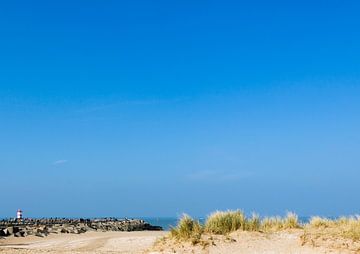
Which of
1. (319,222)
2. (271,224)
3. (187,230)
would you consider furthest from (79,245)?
(319,222)

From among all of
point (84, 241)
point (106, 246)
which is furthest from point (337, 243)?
point (84, 241)

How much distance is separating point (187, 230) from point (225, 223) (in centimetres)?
142

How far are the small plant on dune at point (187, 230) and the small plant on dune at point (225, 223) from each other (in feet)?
1.32

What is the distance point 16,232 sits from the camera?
33.8 m

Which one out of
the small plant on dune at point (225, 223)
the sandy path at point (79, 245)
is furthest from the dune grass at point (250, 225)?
the sandy path at point (79, 245)

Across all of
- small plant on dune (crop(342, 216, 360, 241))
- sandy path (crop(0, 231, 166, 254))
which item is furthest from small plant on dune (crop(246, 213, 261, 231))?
sandy path (crop(0, 231, 166, 254))

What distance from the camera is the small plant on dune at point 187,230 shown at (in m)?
17.4

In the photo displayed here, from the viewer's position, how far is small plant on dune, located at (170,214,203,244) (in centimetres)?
1736

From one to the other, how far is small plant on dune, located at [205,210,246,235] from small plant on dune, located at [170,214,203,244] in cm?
40

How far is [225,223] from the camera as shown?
18.3 m

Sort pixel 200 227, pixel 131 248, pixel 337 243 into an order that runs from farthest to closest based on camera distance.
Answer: pixel 131 248
pixel 200 227
pixel 337 243

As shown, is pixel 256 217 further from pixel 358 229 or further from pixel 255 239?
pixel 358 229

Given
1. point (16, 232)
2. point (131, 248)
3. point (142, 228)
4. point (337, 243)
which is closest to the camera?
point (337, 243)

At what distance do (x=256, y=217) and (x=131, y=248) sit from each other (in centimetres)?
772
